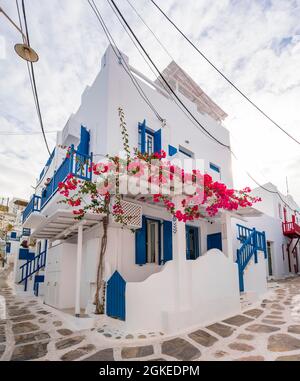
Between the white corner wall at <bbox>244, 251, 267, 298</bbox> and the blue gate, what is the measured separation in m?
5.20

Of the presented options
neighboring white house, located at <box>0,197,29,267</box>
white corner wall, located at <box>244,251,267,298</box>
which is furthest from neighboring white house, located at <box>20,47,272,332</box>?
neighboring white house, located at <box>0,197,29,267</box>

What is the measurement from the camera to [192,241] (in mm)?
9273

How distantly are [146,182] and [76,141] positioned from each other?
6256 mm

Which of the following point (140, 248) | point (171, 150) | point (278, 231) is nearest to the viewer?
point (140, 248)

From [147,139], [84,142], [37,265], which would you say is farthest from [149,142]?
[37,265]

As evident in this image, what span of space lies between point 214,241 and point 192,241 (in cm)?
90

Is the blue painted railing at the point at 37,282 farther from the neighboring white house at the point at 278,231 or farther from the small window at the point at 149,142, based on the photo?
the neighboring white house at the point at 278,231

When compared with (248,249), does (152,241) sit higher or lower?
higher

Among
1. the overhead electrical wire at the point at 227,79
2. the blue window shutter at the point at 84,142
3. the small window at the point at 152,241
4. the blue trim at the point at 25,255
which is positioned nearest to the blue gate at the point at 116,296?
the small window at the point at 152,241

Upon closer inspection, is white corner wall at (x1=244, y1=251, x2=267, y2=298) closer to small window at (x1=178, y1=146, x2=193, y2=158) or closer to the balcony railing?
small window at (x1=178, y1=146, x2=193, y2=158)

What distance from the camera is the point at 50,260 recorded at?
8.81 m

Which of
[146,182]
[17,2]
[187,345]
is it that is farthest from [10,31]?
[187,345]

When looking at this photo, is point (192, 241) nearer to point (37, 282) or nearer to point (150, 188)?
A: point (150, 188)

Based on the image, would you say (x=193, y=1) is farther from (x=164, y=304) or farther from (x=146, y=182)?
(x=164, y=304)
